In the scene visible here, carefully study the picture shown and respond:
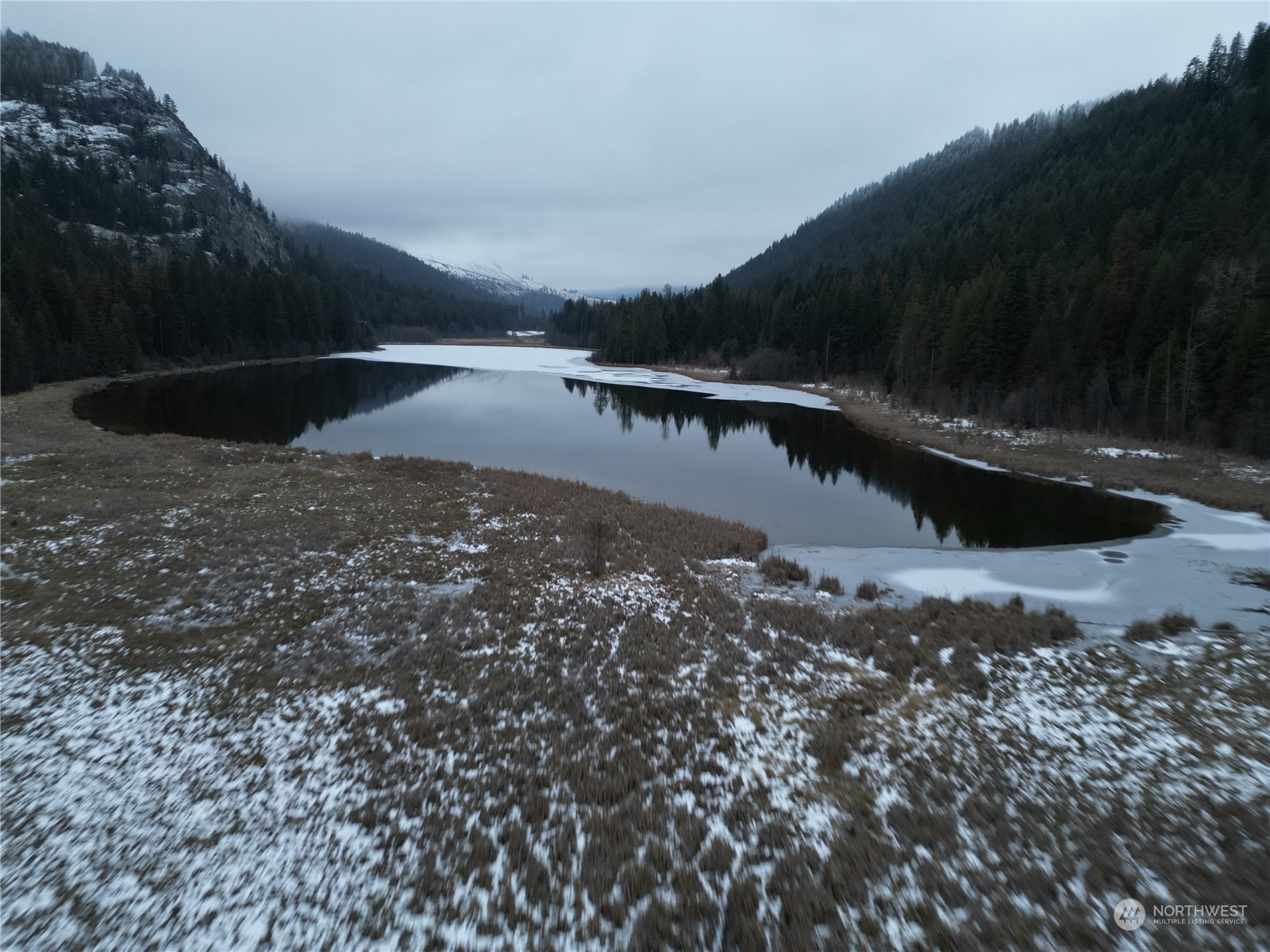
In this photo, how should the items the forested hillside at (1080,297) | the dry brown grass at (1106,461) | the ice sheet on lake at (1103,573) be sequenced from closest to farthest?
1. the ice sheet on lake at (1103,573)
2. the dry brown grass at (1106,461)
3. the forested hillside at (1080,297)

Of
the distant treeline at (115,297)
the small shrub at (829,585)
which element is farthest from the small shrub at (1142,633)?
the distant treeline at (115,297)

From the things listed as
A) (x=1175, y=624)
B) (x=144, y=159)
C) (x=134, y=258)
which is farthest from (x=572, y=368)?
(x=144, y=159)

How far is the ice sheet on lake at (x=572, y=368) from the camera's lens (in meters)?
62.8

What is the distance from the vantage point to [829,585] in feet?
44.8

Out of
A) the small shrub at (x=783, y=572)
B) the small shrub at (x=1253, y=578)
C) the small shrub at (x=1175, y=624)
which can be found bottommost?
the small shrub at (x=783, y=572)

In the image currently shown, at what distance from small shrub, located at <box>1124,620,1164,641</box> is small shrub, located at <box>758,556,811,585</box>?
6.00 m

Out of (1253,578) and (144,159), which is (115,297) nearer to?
(1253,578)

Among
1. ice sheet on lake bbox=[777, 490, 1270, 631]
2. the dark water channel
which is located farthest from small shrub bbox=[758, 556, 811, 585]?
the dark water channel

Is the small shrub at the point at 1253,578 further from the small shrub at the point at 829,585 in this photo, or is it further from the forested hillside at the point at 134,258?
the forested hillside at the point at 134,258

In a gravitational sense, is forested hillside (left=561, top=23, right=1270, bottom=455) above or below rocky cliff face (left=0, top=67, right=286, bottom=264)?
below

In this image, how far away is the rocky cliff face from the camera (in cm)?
11344

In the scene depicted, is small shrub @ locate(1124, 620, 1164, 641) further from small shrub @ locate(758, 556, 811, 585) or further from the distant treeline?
the distant treeline

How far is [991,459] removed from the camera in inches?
1244

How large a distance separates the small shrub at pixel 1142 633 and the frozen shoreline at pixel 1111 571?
0.40 m
